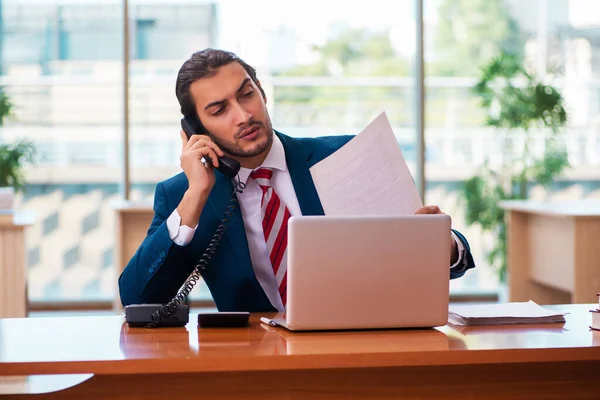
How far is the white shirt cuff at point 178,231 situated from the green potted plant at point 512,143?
12.6 feet

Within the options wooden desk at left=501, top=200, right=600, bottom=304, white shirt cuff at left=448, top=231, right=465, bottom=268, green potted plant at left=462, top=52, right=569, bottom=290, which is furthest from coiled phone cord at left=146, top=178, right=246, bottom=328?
green potted plant at left=462, top=52, right=569, bottom=290

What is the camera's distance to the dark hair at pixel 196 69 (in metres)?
2.15

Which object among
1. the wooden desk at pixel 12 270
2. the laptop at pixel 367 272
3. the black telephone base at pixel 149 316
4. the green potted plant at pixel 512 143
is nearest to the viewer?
the laptop at pixel 367 272

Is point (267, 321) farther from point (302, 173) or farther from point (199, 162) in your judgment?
point (302, 173)

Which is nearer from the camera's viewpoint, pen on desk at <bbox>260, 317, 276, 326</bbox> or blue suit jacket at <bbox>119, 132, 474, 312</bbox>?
pen on desk at <bbox>260, 317, 276, 326</bbox>

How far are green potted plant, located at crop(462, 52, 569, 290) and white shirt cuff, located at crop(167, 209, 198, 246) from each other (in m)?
3.83

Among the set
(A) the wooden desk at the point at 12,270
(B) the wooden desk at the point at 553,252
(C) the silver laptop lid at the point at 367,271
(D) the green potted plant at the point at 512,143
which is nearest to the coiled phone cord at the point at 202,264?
(C) the silver laptop lid at the point at 367,271

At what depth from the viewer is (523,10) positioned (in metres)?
5.77

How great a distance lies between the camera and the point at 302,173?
2229 mm

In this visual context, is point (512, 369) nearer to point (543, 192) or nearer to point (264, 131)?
point (264, 131)

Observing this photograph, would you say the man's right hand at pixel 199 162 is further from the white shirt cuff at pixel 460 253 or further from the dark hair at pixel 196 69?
the white shirt cuff at pixel 460 253

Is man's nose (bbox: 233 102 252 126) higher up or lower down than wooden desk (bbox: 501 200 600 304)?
higher up

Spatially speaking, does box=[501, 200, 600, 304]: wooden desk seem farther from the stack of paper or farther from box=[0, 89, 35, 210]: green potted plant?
box=[0, 89, 35, 210]: green potted plant

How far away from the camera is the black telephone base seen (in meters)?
1.71
